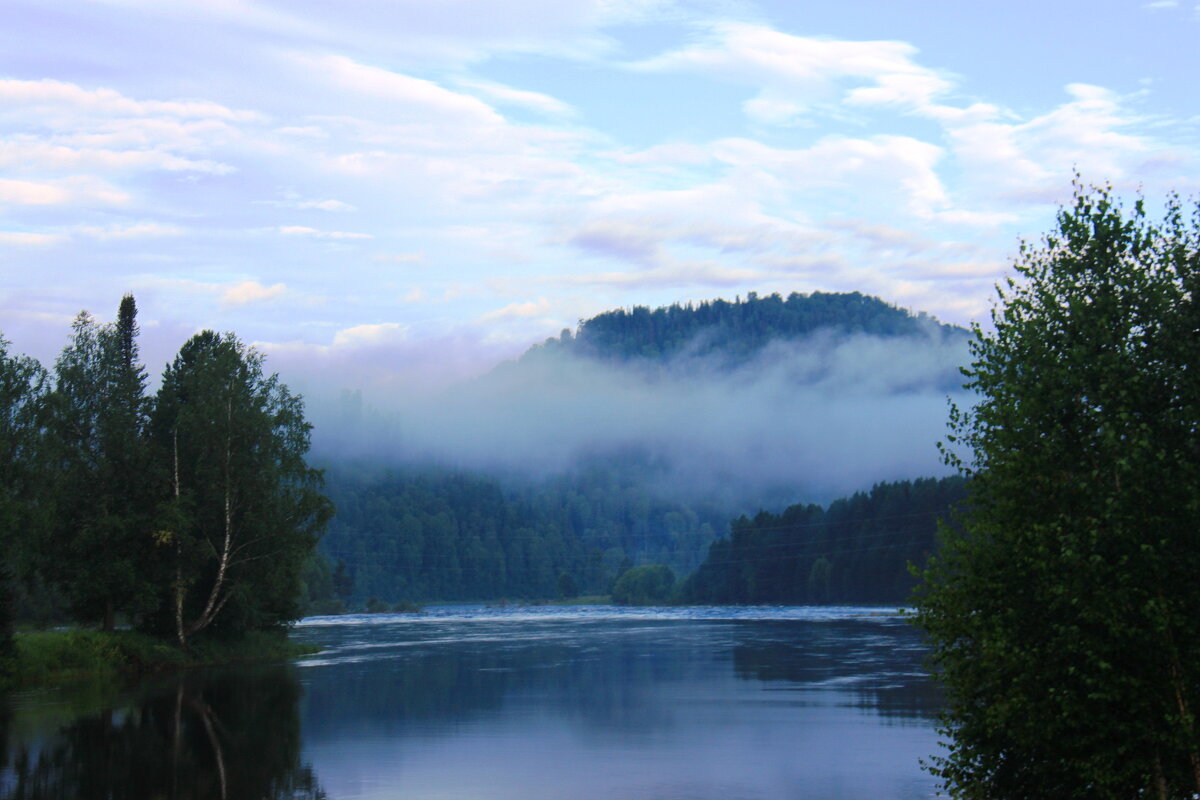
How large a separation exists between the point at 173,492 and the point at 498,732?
108 feet

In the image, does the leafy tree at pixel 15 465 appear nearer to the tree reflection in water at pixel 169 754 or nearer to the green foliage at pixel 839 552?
the tree reflection in water at pixel 169 754

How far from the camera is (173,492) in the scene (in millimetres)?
61781

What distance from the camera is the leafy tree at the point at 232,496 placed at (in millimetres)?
61312

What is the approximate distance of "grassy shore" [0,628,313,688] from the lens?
5050cm

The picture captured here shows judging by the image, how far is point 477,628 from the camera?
404 feet

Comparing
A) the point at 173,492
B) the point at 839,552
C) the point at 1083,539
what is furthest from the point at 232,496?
the point at 839,552

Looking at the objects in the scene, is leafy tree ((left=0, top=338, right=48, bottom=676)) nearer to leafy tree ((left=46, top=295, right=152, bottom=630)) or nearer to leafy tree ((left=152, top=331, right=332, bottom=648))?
leafy tree ((left=46, top=295, right=152, bottom=630))

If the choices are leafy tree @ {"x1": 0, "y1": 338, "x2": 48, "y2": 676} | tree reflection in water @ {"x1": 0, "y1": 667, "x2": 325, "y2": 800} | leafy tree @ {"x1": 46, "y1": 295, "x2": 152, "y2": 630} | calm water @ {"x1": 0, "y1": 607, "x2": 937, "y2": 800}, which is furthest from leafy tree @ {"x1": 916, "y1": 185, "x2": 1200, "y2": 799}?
leafy tree @ {"x1": 46, "y1": 295, "x2": 152, "y2": 630}

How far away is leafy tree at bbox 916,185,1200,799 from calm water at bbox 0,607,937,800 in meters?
7.73

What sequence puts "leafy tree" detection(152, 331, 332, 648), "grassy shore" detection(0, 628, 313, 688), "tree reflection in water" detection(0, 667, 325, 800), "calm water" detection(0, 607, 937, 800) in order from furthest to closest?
"leafy tree" detection(152, 331, 332, 648) → "grassy shore" detection(0, 628, 313, 688) → "calm water" detection(0, 607, 937, 800) → "tree reflection in water" detection(0, 667, 325, 800)

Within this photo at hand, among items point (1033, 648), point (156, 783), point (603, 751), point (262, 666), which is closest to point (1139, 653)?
point (1033, 648)

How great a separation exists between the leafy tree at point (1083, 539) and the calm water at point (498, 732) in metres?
7.73

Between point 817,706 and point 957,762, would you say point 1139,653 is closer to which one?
point 957,762

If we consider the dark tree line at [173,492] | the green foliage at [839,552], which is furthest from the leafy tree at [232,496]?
the green foliage at [839,552]
